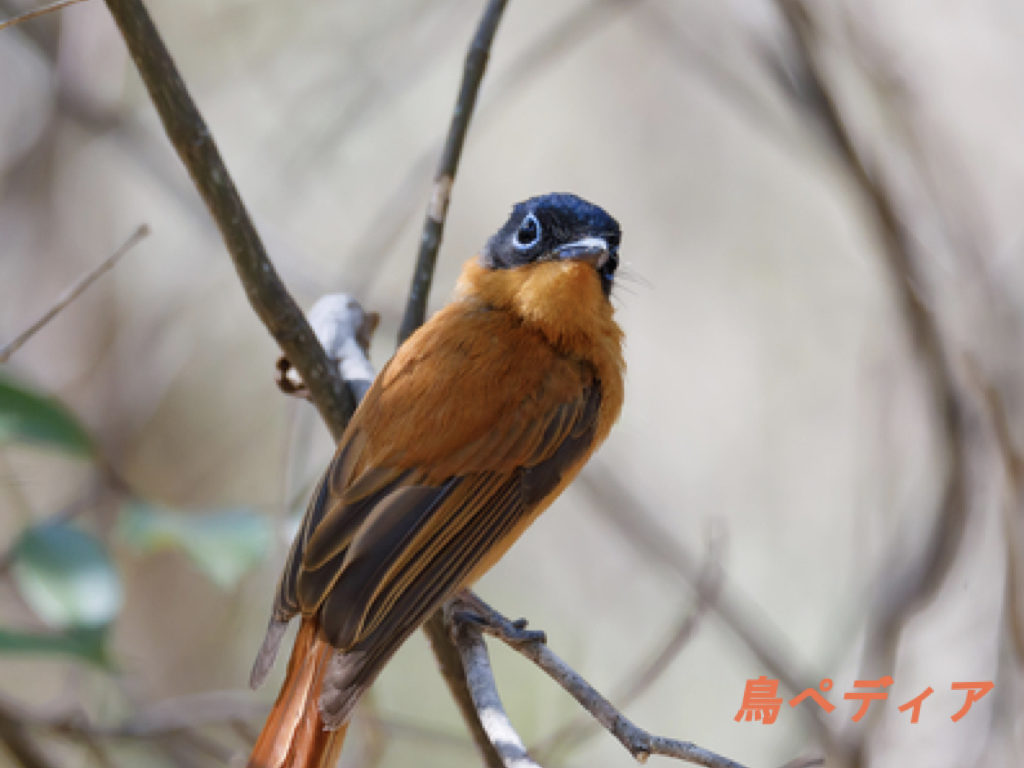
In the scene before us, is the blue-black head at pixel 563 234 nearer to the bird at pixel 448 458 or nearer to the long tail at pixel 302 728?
the bird at pixel 448 458

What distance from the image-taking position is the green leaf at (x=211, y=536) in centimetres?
296

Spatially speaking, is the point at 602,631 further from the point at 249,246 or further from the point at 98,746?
the point at 249,246

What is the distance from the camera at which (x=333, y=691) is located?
2688 mm

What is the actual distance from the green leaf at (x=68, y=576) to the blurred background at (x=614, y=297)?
1007 mm

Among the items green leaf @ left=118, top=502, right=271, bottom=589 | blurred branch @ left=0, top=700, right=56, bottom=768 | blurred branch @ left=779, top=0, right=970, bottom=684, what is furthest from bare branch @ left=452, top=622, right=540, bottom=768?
blurred branch @ left=779, top=0, right=970, bottom=684

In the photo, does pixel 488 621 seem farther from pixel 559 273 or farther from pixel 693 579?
pixel 693 579

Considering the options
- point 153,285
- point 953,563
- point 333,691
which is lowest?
point 953,563

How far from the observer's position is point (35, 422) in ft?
9.89

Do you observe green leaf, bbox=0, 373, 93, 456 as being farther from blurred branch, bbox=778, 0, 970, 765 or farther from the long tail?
blurred branch, bbox=778, 0, 970, 765

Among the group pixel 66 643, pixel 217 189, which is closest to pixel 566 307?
pixel 217 189

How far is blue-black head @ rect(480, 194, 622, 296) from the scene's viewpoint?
132 inches

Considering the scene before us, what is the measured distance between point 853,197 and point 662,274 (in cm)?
248

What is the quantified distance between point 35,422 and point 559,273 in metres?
1.54

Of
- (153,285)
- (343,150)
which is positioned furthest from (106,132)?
(343,150)
